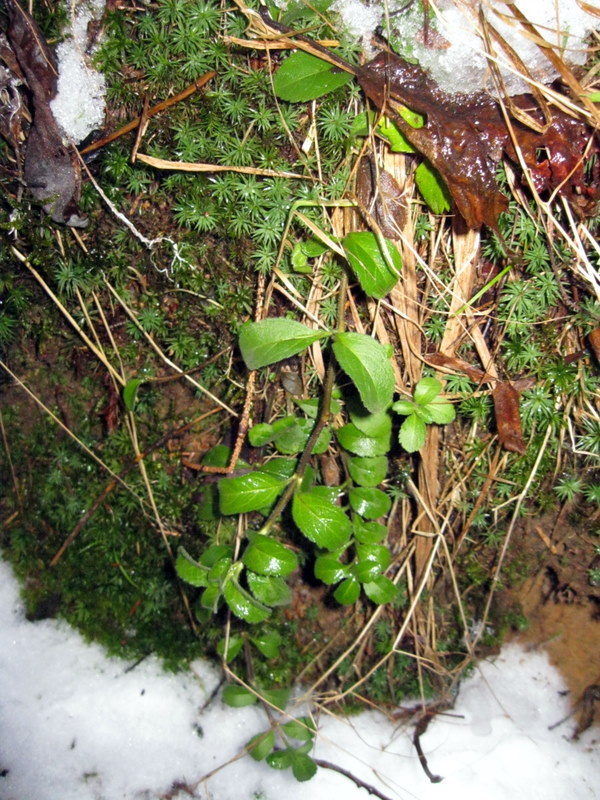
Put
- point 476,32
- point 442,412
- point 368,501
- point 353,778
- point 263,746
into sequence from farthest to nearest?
1. point 353,778
2. point 263,746
3. point 368,501
4. point 442,412
5. point 476,32

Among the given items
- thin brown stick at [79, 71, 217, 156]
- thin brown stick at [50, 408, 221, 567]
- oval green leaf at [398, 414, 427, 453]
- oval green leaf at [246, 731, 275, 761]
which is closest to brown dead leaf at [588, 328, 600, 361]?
oval green leaf at [398, 414, 427, 453]

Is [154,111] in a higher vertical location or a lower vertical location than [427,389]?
higher

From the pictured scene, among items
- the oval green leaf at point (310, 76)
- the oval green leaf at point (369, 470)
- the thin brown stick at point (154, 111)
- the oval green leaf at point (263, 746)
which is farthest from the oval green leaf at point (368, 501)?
the thin brown stick at point (154, 111)

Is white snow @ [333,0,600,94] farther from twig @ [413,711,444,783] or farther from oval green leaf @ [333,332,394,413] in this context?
twig @ [413,711,444,783]

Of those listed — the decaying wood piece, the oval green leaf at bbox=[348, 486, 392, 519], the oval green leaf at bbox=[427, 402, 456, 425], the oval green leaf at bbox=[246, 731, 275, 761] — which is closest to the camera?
the decaying wood piece

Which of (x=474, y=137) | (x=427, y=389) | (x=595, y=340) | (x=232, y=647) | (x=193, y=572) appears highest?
(x=474, y=137)

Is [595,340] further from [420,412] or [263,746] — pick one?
[263,746]

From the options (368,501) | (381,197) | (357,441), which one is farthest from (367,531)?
(381,197)

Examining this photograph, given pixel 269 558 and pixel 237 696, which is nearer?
pixel 269 558
